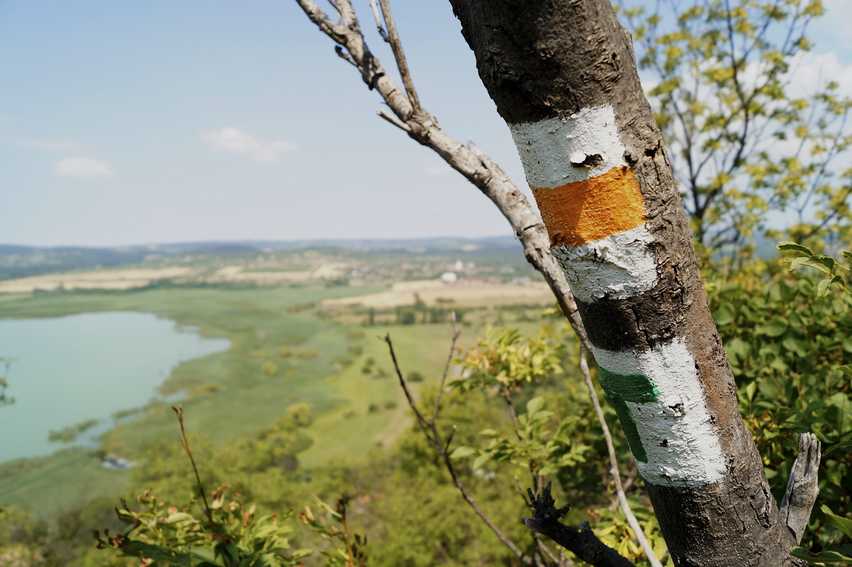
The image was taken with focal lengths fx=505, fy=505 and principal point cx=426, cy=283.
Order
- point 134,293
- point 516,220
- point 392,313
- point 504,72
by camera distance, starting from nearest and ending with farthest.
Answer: point 504,72, point 516,220, point 392,313, point 134,293

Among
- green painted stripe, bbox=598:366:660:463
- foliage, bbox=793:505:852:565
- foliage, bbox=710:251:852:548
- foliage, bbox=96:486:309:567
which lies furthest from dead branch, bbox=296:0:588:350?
foliage, bbox=96:486:309:567

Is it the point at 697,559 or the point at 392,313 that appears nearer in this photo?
the point at 697,559

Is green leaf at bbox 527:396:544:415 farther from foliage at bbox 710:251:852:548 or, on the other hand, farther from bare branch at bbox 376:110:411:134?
bare branch at bbox 376:110:411:134

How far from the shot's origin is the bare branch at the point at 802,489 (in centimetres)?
115

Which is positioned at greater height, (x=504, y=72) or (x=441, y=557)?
(x=504, y=72)

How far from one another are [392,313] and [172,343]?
4412 centimetres

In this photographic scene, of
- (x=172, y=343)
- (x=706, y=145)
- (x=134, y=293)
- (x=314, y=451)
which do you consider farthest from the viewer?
(x=134, y=293)

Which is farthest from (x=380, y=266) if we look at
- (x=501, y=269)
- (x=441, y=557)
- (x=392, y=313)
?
(x=441, y=557)

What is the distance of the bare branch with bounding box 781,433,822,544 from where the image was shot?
1.15 meters

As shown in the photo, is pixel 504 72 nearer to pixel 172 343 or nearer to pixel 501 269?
pixel 172 343

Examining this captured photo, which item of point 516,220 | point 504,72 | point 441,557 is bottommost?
point 441,557

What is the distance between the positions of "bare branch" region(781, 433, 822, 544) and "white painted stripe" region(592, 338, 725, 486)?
0.33 m

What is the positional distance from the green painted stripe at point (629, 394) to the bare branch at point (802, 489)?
0.41 metres

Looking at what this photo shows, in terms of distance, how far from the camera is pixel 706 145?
10.0m
